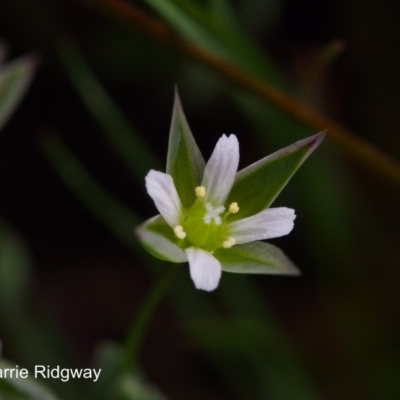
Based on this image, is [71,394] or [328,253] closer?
[71,394]

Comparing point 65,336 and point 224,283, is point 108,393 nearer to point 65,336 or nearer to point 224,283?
point 224,283

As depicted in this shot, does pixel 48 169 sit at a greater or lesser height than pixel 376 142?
lesser

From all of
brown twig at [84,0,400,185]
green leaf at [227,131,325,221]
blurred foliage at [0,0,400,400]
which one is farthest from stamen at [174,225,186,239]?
blurred foliage at [0,0,400,400]

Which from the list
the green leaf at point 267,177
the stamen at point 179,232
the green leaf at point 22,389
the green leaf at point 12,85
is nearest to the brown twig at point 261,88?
the green leaf at point 12,85

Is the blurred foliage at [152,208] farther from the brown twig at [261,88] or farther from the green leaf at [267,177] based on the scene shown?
the green leaf at [267,177]

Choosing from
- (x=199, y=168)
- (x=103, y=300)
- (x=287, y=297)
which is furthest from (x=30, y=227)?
(x=199, y=168)

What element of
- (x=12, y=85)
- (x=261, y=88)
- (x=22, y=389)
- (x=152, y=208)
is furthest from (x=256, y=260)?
(x=152, y=208)
